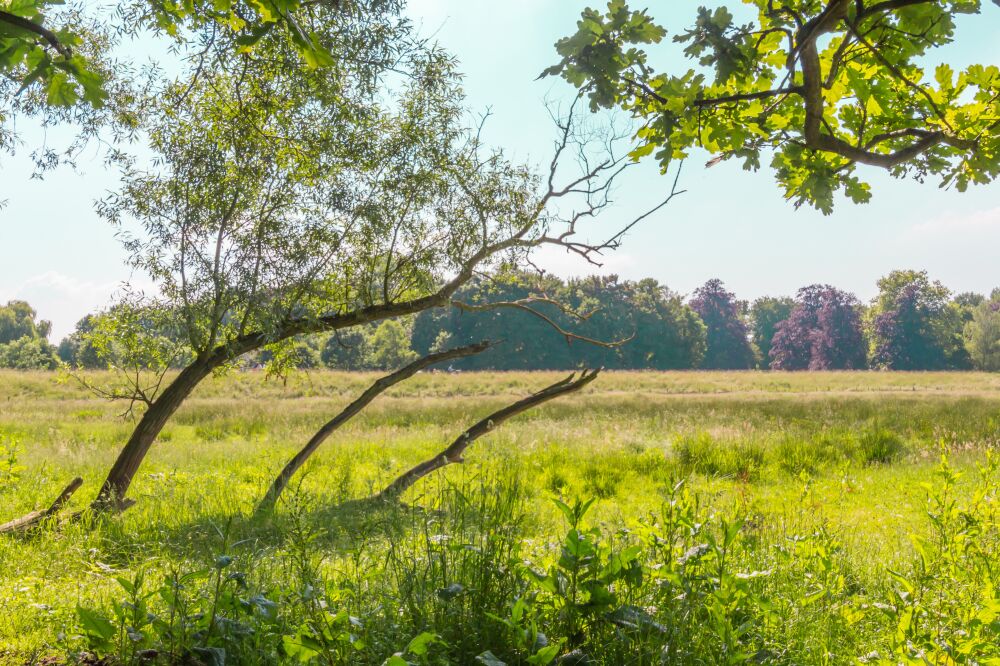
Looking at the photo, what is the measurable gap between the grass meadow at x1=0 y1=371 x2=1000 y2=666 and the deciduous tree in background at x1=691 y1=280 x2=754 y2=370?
6722cm

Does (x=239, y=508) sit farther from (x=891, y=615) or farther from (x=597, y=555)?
(x=891, y=615)

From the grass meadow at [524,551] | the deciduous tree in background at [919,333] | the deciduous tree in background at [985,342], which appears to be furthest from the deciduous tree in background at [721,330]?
the grass meadow at [524,551]

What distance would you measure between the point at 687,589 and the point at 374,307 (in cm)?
638

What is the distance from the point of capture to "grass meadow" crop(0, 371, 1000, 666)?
2828mm

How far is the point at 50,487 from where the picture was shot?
10344 millimetres

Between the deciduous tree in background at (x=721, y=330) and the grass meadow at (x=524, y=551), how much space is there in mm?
67218

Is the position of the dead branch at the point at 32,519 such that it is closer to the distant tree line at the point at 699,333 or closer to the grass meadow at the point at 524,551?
the grass meadow at the point at 524,551

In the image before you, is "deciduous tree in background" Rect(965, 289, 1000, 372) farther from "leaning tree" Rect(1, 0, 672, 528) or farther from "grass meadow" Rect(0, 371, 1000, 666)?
"leaning tree" Rect(1, 0, 672, 528)

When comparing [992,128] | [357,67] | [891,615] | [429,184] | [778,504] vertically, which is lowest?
[778,504]

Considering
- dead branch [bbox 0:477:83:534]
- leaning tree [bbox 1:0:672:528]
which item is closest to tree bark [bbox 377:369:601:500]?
leaning tree [bbox 1:0:672:528]

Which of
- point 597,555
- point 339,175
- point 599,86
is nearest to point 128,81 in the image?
point 339,175

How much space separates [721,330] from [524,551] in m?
87.5

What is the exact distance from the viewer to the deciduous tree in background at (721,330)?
85.3 metres

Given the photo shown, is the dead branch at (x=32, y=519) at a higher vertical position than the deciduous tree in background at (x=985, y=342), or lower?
lower
